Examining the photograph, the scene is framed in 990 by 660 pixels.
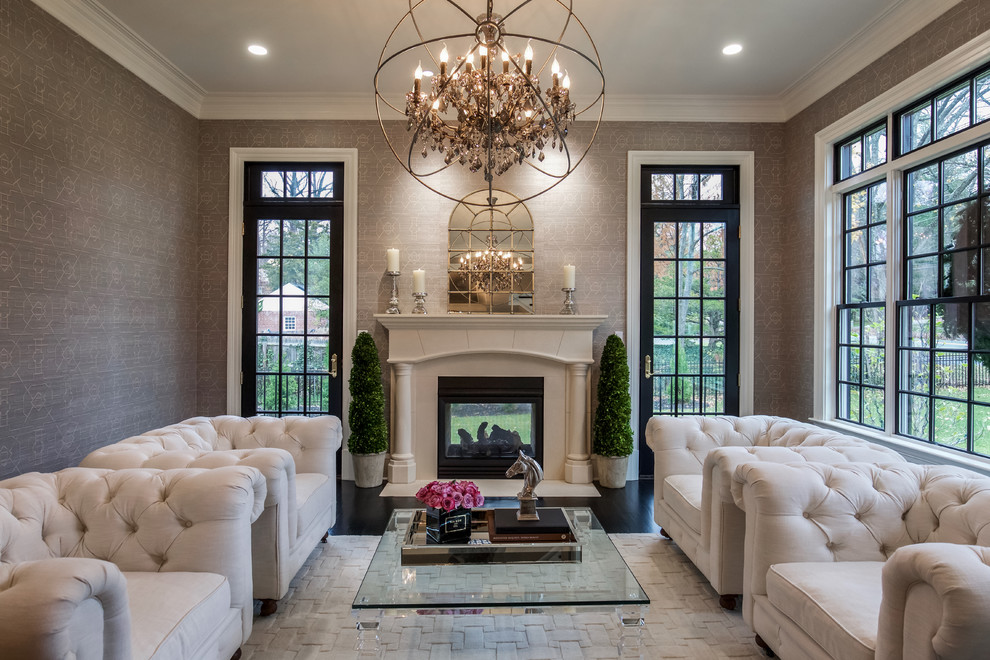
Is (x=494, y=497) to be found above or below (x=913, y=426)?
below

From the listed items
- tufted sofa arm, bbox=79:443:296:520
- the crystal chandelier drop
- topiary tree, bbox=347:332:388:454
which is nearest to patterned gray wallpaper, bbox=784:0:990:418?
the crystal chandelier drop

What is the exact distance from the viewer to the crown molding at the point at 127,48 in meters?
3.21

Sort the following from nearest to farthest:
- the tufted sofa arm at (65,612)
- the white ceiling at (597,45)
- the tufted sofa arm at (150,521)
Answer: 1. the tufted sofa arm at (65,612)
2. the tufted sofa arm at (150,521)
3. the white ceiling at (597,45)

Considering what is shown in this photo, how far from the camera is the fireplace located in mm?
4602

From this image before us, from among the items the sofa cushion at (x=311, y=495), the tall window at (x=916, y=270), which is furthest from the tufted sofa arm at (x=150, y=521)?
the tall window at (x=916, y=270)

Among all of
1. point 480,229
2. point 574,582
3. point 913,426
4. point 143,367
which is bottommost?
point 574,582

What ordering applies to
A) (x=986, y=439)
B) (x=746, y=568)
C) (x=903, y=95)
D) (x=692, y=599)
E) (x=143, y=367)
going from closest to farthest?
(x=746, y=568)
(x=692, y=599)
(x=986, y=439)
(x=903, y=95)
(x=143, y=367)

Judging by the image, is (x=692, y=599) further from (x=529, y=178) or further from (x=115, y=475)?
(x=529, y=178)

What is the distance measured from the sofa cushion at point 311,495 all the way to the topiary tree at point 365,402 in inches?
44.9

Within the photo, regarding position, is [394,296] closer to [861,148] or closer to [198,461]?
[198,461]

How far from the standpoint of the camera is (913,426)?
3375 mm

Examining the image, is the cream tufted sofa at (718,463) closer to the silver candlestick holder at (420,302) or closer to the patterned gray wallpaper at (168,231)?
the patterned gray wallpaper at (168,231)

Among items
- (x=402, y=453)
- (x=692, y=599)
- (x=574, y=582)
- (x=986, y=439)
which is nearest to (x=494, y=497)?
(x=402, y=453)

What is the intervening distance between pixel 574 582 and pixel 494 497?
2130 millimetres
